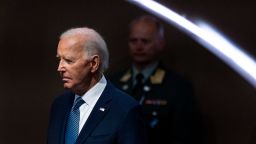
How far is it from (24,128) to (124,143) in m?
1.66

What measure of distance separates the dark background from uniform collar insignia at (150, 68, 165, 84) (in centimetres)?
27

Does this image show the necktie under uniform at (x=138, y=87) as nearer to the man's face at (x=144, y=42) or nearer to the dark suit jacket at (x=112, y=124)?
the man's face at (x=144, y=42)

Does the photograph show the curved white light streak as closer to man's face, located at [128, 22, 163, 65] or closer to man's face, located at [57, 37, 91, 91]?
man's face, located at [128, 22, 163, 65]

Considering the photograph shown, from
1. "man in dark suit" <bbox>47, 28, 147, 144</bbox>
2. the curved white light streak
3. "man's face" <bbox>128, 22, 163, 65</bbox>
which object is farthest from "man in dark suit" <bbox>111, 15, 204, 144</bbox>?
"man in dark suit" <bbox>47, 28, 147, 144</bbox>

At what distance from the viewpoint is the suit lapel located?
7.93 ft

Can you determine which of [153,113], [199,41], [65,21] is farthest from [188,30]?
[65,21]

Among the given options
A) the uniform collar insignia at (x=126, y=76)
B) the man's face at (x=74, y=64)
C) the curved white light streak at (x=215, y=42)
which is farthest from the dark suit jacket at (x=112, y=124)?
the curved white light streak at (x=215, y=42)

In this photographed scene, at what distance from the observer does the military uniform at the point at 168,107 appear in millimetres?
3357

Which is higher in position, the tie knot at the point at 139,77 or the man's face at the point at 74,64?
the tie knot at the point at 139,77

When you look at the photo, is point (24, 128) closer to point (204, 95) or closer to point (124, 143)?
point (204, 95)

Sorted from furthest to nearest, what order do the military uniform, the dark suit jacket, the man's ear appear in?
1. the military uniform
2. the man's ear
3. the dark suit jacket

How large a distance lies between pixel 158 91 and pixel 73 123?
102cm

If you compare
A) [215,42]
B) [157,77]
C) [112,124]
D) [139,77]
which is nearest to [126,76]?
[139,77]

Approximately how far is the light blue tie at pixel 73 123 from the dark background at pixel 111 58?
126 cm
